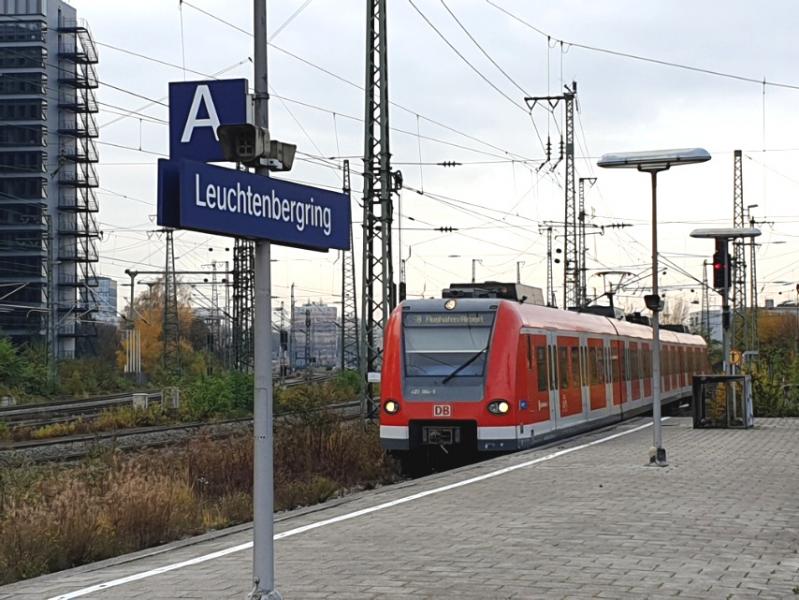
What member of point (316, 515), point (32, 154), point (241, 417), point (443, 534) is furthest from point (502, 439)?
point (32, 154)

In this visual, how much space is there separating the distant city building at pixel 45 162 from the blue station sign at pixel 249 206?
261ft

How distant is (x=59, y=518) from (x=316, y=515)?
8.36 feet

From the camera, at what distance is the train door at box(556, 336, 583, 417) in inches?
956

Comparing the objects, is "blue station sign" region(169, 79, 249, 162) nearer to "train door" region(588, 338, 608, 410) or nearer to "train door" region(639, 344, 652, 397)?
"train door" region(588, 338, 608, 410)

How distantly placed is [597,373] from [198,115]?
21248 mm

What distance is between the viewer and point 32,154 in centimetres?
8881

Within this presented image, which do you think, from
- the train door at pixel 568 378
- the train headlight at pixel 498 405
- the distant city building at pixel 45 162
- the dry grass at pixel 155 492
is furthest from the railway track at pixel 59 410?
the distant city building at pixel 45 162

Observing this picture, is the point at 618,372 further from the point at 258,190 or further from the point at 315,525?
the point at 258,190

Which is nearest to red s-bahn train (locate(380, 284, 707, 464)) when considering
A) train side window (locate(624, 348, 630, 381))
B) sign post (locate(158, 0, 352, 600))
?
train side window (locate(624, 348, 630, 381))

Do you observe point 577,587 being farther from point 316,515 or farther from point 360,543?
point 316,515

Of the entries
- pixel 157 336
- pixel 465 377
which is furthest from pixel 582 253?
pixel 157 336

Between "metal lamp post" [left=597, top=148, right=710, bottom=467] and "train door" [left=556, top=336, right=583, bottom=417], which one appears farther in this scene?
"train door" [left=556, top=336, right=583, bottom=417]

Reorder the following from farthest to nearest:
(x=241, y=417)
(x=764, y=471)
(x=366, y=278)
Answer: (x=241, y=417) < (x=366, y=278) < (x=764, y=471)

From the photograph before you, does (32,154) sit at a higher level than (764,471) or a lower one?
higher
